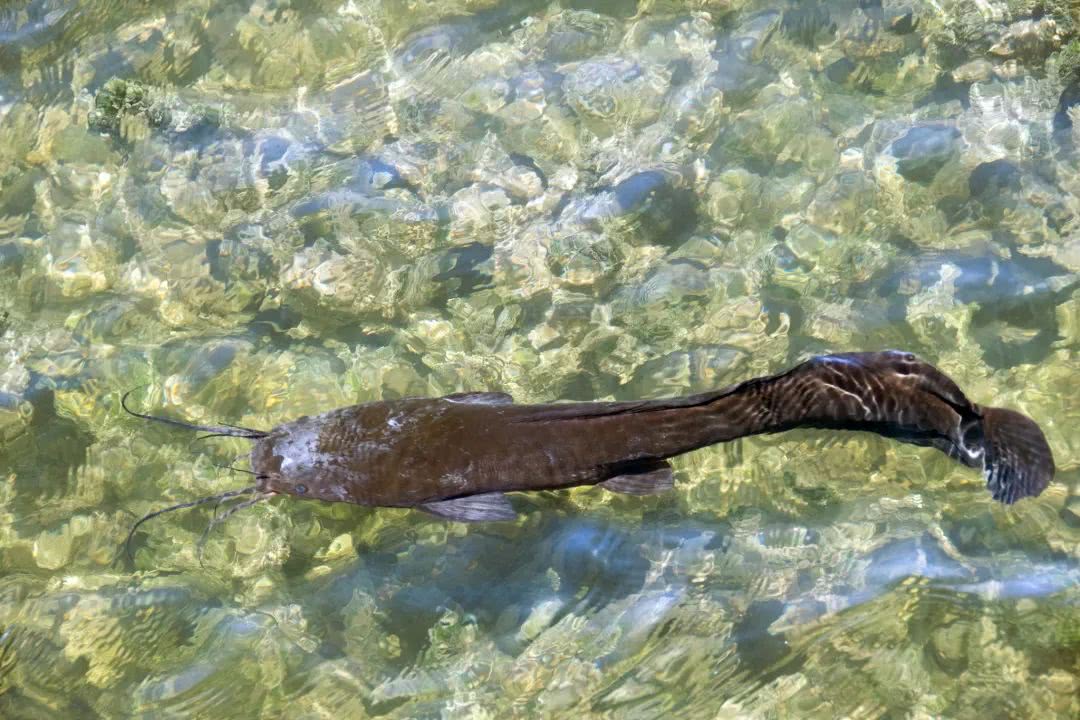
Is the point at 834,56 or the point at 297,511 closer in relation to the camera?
the point at 297,511

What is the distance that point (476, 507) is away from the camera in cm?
513

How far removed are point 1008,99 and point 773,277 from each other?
8.03 feet

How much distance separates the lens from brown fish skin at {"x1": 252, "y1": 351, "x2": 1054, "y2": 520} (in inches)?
198

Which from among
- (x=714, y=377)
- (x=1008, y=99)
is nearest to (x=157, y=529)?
(x=714, y=377)

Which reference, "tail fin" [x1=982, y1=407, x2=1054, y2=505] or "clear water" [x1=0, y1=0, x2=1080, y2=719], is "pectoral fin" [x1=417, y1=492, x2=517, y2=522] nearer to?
"clear water" [x1=0, y1=0, x2=1080, y2=719]

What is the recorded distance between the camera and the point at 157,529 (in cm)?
625

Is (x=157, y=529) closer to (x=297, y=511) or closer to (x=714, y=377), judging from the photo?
(x=297, y=511)

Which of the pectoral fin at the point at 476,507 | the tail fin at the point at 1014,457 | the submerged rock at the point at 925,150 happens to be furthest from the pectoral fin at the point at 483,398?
the submerged rock at the point at 925,150

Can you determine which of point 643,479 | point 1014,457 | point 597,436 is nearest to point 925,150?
point 1014,457

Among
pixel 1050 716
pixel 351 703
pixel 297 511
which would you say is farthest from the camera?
pixel 297 511

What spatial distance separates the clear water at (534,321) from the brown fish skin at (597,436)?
0.53m

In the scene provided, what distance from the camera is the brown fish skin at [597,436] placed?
5027 mm

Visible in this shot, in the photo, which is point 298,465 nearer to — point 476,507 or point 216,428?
point 476,507

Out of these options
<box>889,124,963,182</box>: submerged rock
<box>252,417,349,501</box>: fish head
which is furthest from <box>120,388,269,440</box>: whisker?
<box>889,124,963,182</box>: submerged rock
